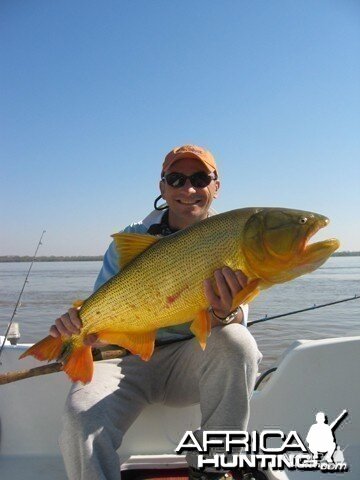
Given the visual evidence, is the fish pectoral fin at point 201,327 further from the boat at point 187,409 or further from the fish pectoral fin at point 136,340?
the boat at point 187,409

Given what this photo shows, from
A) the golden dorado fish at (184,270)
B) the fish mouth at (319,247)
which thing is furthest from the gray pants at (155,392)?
the fish mouth at (319,247)

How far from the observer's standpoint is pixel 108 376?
284 centimetres

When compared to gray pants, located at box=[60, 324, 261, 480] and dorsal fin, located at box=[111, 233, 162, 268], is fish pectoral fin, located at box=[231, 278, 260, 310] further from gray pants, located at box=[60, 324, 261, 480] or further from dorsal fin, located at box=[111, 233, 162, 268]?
dorsal fin, located at box=[111, 233, 162, 268]

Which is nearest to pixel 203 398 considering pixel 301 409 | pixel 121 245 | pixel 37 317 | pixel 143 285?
pixel 143 285

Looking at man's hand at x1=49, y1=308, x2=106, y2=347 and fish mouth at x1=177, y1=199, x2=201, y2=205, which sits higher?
fish mouth at x1=177, y1=199, x2=201, y2=205

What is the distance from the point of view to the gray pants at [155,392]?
2328 millimetres

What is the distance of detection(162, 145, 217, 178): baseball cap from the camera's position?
3.37 m

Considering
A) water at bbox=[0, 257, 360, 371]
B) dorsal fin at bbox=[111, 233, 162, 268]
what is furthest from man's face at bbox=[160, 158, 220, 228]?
water at bbox=[0, 257, 360, 371]

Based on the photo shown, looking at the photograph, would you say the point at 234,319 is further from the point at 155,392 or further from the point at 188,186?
Answer: the point at 188,186

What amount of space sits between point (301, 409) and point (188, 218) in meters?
1.70

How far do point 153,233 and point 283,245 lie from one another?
4.82 feet

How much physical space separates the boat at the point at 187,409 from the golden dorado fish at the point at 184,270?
0.96 m

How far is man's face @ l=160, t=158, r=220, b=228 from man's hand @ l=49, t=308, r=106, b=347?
1167 mm

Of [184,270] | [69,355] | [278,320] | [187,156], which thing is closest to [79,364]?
[69,355]
